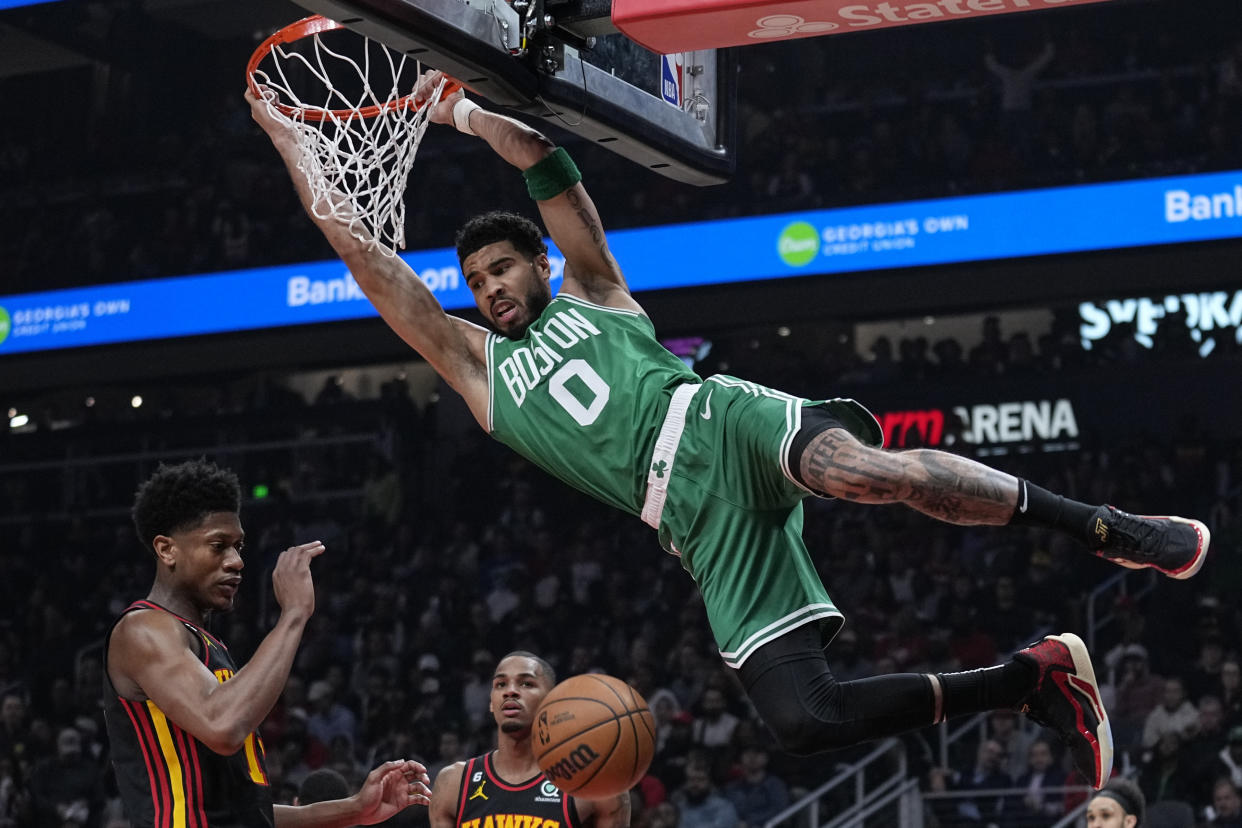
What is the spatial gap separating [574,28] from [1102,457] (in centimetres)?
1014

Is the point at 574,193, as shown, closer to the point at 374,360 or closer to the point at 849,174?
the point at 849,174

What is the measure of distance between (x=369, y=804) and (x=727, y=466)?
1429 millimetres

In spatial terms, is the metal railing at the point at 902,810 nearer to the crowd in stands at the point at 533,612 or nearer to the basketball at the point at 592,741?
the crowd in stands at the point at 533,612

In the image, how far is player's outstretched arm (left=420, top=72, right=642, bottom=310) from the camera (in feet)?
16.0

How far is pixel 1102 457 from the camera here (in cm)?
1383

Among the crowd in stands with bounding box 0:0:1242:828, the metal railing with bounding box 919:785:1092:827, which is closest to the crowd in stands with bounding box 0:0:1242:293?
the crowd in stands with bounding box 0:0:1242:828

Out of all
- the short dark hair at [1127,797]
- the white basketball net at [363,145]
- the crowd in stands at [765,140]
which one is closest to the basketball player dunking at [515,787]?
the short dark hair at [1127,797]

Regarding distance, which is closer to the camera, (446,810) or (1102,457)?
(446,810)

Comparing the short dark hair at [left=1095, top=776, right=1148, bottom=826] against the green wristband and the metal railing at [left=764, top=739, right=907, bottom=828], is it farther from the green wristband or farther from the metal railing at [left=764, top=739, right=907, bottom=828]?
the metal railing at [left=764, top=739, right=907, bottom=828]

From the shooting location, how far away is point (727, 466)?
4391mm

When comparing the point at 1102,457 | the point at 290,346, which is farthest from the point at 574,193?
the point at 290,346

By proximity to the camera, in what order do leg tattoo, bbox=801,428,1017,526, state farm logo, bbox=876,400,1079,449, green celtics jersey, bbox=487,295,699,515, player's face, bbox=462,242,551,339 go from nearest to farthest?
leg tattoo, bbox=801,428,1017,526 → green celtics jersey, bbox=487,295,699,515 → player's face, bbox=462,242,551,339 → state farm logo, bbox=876,400,1079,449

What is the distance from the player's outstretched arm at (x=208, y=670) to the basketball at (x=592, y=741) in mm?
1151

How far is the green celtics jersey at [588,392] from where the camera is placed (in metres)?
4.54
